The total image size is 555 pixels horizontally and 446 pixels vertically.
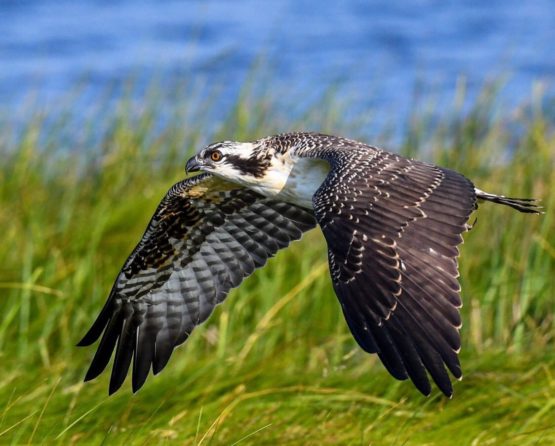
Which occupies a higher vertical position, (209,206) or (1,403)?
(209,206)

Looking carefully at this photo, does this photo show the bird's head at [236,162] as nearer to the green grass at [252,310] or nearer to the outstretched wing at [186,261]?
the outstretched wing at [186,261]

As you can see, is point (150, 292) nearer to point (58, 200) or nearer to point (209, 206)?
point (209, 206)

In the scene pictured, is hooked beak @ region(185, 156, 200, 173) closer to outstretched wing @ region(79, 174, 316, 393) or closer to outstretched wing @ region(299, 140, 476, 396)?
outstretched wing @ region(79, 174, 316, 393)

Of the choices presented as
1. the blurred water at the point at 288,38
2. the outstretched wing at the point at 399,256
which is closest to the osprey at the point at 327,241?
the outstretched wing at the point at 399,256

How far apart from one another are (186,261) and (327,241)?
170 cm

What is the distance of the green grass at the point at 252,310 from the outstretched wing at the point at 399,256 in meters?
0.43

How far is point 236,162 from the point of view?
6.75 metres

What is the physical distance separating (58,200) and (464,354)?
3.79 meters

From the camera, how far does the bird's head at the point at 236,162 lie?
22.0 feet

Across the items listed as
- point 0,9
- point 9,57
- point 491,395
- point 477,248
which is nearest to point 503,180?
point 477,248

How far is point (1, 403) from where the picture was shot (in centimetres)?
625

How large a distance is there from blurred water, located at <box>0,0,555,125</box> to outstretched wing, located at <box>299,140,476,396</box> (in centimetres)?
1033

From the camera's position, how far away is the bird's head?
22.0ft

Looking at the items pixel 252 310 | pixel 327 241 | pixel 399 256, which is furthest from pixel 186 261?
pixel 399 256
